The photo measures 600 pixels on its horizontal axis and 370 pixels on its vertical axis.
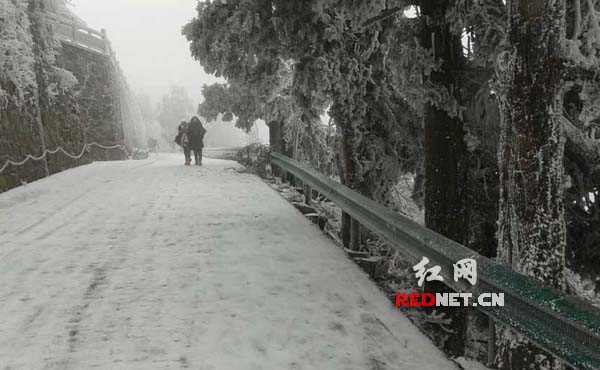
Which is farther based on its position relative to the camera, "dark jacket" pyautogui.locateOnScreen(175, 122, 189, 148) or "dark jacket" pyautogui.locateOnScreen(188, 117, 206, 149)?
"dark jacket" pyautogui.locateOnScreen(175, 122, 189, 148)

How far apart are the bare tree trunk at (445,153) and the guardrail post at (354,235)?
111 centimetres

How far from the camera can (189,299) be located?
16.4 ft

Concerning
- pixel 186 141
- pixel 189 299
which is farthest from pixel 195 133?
pixel 189 299

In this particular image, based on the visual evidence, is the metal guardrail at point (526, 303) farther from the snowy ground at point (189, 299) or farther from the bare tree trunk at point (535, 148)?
the bare tree trunk at point (535, 148)

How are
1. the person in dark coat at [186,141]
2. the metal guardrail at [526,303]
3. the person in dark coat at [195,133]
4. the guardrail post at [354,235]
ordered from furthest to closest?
the person in dark coat at [186,141]
the person in dark coat at [195,133]
the guardrail post at [354,235]
the metal guardrail at [526,303]

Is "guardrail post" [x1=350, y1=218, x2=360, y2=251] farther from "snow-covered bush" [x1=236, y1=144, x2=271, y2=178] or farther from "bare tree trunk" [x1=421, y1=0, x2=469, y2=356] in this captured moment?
"snow-covered bush" [x1=236, y1=144, x2=271, y2=178]

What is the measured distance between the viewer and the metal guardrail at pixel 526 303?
2.78m

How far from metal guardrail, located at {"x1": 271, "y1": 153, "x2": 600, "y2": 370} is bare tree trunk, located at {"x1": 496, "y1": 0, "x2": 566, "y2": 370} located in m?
0.87

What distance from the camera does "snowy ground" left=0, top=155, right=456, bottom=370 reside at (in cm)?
389

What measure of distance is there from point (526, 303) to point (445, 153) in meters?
3.83

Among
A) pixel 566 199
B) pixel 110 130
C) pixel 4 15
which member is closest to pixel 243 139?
pixel 110 130

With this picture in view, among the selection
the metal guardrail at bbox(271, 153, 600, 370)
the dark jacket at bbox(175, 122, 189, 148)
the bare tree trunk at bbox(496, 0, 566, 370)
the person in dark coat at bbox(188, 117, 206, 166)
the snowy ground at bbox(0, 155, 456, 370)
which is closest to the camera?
→ the metal guardrail at bbox(271, 153, 600, 370)

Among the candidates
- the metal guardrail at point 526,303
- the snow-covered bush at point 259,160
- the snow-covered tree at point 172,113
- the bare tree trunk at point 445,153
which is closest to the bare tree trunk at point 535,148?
the metal guardrail at point 526,303

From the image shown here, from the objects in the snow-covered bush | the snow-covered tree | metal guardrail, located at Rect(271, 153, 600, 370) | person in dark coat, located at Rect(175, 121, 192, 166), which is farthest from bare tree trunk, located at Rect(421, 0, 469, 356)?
the snow-covered tree
